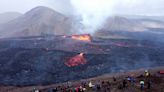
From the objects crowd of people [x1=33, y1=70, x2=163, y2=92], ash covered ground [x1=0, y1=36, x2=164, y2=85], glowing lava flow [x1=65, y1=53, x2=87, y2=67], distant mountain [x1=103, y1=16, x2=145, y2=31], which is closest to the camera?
crowd of people [x1=33, y1=70, x2=163, y2=92]

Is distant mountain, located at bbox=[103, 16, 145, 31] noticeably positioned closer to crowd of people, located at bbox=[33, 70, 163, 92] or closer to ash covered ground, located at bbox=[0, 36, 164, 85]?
ash covered ground, located at bbox=[0, 36, 164, 85]

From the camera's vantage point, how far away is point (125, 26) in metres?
125

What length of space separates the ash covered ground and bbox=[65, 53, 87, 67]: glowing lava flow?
75 cm

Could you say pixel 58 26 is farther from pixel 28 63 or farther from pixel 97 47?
pixel 28 63

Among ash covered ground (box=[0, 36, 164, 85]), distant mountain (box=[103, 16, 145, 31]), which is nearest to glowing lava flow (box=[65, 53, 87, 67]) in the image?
ash covered ground (box=[0, 36, 164, 85])

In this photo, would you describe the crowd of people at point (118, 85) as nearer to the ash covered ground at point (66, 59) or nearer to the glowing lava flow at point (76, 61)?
the ash covered ground at point (66, 59)

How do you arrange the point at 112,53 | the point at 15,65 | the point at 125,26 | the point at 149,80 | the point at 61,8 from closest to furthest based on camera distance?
the point at 149,80
the point at 15,65
the point at 112,53
the point at 125,26
the point at 61,8

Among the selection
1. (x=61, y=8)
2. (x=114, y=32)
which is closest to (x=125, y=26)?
(x=114, y=32)

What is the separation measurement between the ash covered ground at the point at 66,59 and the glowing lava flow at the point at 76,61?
753mm

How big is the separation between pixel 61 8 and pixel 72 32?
63957 millimetres

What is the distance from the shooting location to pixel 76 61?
5931cm

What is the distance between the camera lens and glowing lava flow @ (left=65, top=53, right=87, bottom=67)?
191ft

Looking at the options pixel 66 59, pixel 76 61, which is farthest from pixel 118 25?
pixel 76 61

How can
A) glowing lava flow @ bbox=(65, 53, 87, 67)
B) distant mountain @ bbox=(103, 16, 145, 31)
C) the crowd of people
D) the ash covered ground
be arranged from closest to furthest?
1. the crowd of people
2. the ash covered ground
3. glowing lava flow @ bbox=(65, 53, 87, 67)
4. distant mountain @ bbox=(103, 16, 145, 31)
